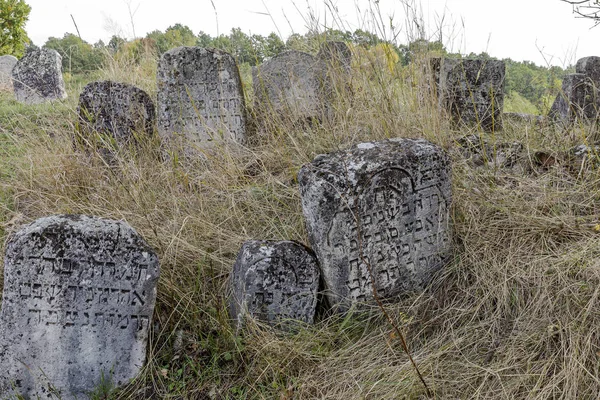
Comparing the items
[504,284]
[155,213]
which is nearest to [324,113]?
[155,213]

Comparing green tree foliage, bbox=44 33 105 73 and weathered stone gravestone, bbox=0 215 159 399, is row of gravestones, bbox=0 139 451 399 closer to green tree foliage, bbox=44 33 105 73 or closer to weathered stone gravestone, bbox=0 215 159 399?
weathered stone gravestone, bbox=0 215 159 399

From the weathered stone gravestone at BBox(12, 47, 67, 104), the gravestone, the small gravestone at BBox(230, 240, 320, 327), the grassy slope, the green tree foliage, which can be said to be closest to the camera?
the grassy slope

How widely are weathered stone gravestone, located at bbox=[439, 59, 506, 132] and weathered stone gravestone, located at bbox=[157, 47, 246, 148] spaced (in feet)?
5.73

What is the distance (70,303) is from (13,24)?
1206 centimetres

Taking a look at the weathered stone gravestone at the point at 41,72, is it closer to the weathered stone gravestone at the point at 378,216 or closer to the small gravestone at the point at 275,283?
the small gravestone at the point at 275,283

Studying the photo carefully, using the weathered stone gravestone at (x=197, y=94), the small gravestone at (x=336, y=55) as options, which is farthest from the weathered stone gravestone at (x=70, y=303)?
the small gravestone at (x=336, y=55)

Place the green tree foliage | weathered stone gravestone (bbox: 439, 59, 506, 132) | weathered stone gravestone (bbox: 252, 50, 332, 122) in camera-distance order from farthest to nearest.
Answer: the green tree foliage < weathered stone gravestone (bbox: 252, 50, 332, 122) < weathered stone gravestone (bbox: 439, 59, 506, 132)

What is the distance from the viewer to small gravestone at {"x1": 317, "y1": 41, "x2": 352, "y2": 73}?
4.66 m

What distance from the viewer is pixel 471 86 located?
191 inches

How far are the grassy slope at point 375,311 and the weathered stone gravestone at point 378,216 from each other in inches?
5.3

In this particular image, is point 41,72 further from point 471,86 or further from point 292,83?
point 471,86

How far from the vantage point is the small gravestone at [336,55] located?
4664mm

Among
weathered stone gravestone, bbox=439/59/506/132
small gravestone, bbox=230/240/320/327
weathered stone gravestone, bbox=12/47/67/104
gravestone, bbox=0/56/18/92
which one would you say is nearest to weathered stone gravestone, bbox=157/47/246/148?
weathered stone gravestone, bbox=439/59/506/132

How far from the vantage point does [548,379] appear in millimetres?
2494
